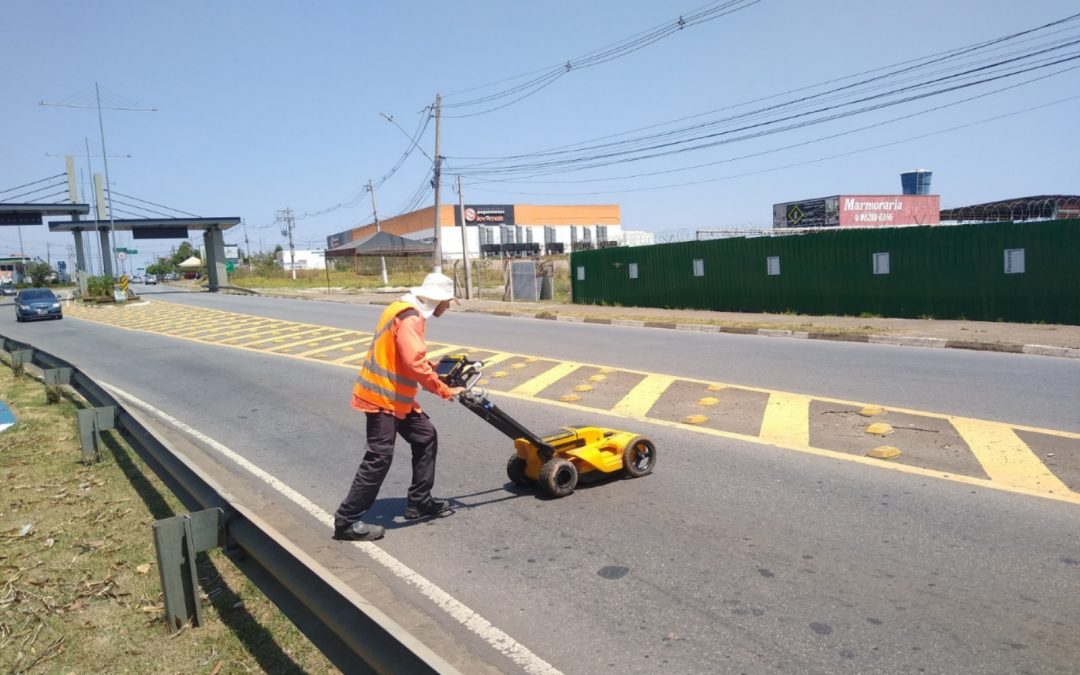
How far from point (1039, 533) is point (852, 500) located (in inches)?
45.2

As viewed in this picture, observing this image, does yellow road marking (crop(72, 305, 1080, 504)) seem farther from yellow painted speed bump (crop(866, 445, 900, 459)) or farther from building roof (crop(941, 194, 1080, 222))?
building roof (crop(941, 194, 1080, 222))

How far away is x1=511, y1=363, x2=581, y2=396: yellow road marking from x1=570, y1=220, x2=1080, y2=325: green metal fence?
9.61 metres

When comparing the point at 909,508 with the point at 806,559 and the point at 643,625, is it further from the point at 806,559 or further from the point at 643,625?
the point at 643,625

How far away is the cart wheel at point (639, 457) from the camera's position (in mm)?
6309

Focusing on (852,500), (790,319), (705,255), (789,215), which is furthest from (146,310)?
(852,500)

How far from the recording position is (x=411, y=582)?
4.68m

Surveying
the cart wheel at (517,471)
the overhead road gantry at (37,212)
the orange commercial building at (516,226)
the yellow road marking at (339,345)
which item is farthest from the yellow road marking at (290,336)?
the orange commercial building at (516,226)

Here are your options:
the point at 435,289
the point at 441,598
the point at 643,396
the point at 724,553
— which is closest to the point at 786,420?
the point at 643,396

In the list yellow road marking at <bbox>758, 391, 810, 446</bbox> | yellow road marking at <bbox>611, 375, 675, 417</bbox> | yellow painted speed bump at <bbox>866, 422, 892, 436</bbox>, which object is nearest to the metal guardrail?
yellow road marking at <bbox>758, 391, 810, 446</bbox>

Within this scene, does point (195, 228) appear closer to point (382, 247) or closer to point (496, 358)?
point (382, 247)

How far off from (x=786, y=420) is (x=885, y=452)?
143 centimetres

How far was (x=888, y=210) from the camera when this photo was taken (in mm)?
39875

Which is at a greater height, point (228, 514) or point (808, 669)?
point (228, 514)

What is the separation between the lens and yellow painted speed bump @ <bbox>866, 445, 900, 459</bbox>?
6.64 metres
